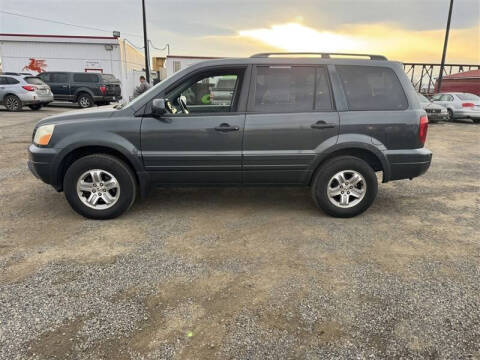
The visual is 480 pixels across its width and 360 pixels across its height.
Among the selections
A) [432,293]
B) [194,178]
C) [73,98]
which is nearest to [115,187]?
[194,178]

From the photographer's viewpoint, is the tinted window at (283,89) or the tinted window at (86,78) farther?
the tinted window at (86,78)

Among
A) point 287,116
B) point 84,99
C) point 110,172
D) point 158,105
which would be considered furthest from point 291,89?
point 84,99

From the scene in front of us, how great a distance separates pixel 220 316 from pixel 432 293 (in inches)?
65.5

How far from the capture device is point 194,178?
4.06 meters

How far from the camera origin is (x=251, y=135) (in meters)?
3.94

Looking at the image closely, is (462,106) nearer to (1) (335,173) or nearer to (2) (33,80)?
(1) (335,173)

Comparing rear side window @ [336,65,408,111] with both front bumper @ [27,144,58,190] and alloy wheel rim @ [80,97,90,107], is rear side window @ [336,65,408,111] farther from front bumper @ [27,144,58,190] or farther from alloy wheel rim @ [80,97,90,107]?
alloy wheel rim @ [80,97,90,107]

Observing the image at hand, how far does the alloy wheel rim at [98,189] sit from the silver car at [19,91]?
13.7m

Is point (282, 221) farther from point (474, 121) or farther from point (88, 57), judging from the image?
point (88, 57)

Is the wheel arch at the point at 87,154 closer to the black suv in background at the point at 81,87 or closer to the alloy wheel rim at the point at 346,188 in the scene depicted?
the alloy wheel rim at the point at 346,188

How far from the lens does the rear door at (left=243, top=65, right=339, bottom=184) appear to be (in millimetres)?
3941

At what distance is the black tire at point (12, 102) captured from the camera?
15.2 meters

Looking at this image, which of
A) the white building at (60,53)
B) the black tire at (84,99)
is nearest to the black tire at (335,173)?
the black tire at (84,99)

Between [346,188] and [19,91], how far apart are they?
15687 millimetres
